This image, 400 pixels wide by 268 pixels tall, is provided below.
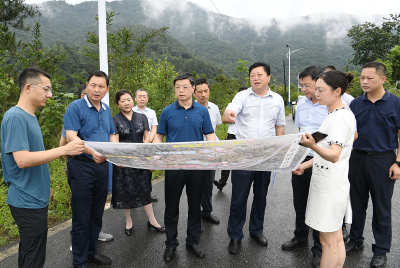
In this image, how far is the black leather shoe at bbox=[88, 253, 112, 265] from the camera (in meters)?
2.82

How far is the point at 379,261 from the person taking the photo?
2740 mm

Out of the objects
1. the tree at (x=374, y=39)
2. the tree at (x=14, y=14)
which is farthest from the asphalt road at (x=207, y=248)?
the tree at (x=374, y=39)

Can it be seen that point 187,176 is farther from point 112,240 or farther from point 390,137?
point 390,137

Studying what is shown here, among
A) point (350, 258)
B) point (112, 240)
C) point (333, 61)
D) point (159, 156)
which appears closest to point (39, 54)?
point (112, 240)

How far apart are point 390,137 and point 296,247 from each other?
5.21ft

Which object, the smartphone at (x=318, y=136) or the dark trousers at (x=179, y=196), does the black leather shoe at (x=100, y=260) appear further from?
the smartphone at (x=318, y=136)

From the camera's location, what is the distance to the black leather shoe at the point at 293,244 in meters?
3.10

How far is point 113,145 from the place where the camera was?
8.17ft

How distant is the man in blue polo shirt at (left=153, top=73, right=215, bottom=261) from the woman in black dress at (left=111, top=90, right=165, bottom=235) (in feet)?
2.18

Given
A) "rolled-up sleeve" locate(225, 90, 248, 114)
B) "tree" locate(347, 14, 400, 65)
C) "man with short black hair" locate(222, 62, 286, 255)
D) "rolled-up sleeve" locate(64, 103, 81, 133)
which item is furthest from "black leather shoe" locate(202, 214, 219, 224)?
"tree" locate(347, 14, 400, 65)

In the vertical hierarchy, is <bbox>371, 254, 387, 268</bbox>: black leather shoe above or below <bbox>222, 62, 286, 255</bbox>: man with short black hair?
below

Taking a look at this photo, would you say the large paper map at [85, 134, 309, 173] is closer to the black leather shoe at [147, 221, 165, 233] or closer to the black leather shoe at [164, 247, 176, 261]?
the black leather shoe at [164, 247, 176, 261]

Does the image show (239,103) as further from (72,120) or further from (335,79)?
(72,120)

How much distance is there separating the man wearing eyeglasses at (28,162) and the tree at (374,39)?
35.5 metres
